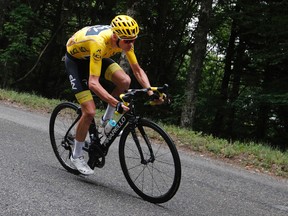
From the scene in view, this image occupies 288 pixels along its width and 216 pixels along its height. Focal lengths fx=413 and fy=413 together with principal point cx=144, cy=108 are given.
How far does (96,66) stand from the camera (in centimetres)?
464

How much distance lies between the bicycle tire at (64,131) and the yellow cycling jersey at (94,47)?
0.87m

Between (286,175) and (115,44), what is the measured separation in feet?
14.1

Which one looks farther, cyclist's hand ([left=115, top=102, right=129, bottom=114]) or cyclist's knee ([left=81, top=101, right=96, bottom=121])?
cyclist's knee ([left=81, top=101, right=96, bottom=121])

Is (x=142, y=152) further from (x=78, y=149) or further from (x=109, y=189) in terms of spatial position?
(x=78, y=149)

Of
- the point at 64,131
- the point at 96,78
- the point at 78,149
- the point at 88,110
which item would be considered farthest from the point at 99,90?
the point at 64,131

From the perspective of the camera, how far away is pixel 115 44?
4781 millimetres

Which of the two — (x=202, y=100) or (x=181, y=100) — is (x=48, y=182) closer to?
(x=181, y=100)

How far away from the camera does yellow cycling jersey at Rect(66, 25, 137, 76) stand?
15.3 ft

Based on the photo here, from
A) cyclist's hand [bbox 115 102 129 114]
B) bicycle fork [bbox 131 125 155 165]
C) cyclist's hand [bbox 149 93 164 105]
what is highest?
→ cyclist's hand [bbox 149 93 164 105]

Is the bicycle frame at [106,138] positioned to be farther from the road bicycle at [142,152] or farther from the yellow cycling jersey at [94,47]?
the yellow cycling jersey at [94,47]

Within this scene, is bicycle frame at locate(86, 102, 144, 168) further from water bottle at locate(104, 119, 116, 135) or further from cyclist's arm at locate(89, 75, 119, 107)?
cyclist's arm at locate(89, 75, 119, 107)

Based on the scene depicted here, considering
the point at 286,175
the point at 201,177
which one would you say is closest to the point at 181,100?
the point at 286,175

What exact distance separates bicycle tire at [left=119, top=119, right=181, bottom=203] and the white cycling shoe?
1.53ft

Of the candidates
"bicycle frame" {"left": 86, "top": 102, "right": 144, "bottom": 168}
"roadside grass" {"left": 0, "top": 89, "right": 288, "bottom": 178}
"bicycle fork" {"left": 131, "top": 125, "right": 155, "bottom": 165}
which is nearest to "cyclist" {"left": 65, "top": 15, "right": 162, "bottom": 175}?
"bicycle frame" {"left": 86, "top": 102, "right": 144, "bottom": 168}
